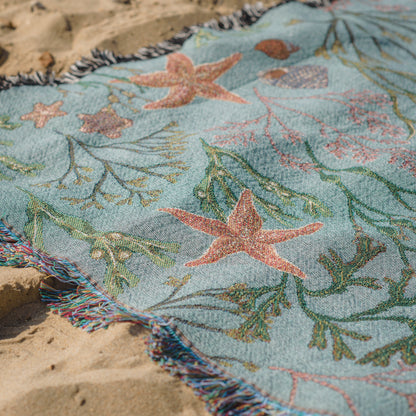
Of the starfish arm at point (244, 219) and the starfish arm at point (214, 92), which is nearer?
the starfish arm at point (244, 219)

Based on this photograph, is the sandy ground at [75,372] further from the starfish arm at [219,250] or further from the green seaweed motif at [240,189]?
the green seaweed motif at [240,189]

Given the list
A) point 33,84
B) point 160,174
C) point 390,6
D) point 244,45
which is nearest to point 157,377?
point 160,174

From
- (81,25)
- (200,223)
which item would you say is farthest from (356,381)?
(81,25)

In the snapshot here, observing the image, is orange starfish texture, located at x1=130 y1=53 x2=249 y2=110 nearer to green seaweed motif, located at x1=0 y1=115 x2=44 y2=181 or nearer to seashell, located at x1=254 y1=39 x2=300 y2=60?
seashell, located at x1=254 y1=39 x2=300 y2=60

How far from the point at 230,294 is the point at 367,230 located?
43 centimetres

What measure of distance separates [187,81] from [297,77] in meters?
0.42

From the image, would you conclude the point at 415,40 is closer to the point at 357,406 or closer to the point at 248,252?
the point at 248,252

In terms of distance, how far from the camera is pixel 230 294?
1026 millimetres

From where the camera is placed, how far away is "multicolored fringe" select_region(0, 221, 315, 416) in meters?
0.86

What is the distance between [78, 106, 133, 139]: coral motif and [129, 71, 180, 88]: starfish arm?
0.20 m

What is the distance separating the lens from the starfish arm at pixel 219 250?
1117 millimetres

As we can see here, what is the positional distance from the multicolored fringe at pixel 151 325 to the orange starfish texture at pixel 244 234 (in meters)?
0.21

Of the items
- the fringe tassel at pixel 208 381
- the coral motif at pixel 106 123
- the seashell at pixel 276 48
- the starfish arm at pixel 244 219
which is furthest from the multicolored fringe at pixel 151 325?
the seashell at pixel 276 48

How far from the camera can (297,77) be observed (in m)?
1.75
